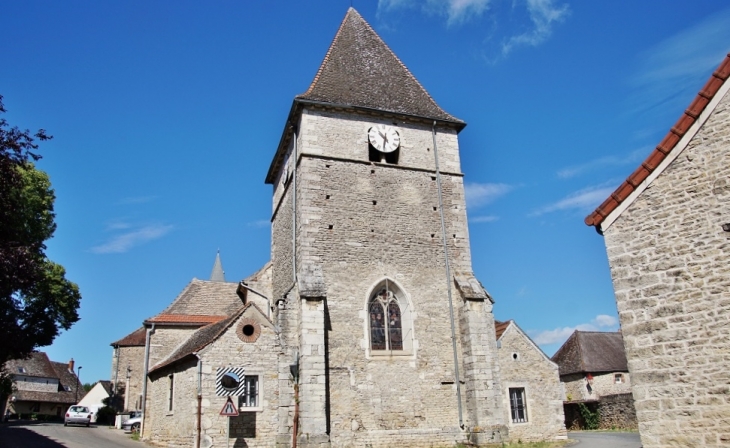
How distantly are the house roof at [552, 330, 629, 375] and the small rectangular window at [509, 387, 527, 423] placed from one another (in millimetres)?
13540

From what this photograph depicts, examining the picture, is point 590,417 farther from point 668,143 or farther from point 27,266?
point 27,266

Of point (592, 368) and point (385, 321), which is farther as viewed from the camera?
point (592, 368)

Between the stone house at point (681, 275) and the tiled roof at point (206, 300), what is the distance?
16.1 m

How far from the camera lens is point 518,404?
17578mm

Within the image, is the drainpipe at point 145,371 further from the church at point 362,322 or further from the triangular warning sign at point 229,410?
the triangular warning sign at point 229,410

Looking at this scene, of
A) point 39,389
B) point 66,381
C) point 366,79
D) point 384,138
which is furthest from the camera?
point 66,381

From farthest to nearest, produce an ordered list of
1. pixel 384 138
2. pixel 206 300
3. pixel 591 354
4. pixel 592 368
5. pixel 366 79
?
pixel 591 354, pixel 592 368, pixel 206 300, pixel 366 79, pixel 384 138

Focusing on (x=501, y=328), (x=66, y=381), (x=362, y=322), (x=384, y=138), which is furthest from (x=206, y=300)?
(x=66, y=381)

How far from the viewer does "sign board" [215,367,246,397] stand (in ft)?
49.4

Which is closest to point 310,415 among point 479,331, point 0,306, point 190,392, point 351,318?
point 351,318

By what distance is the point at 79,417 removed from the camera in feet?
93.0

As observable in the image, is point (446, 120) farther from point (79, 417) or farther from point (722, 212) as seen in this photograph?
point (79, 417)

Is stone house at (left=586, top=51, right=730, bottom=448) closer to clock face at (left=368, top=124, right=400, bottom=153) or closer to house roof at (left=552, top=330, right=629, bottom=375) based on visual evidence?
clock face at (left=368, top=124, right=400, bottom=153)

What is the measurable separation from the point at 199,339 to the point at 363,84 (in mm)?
9923
